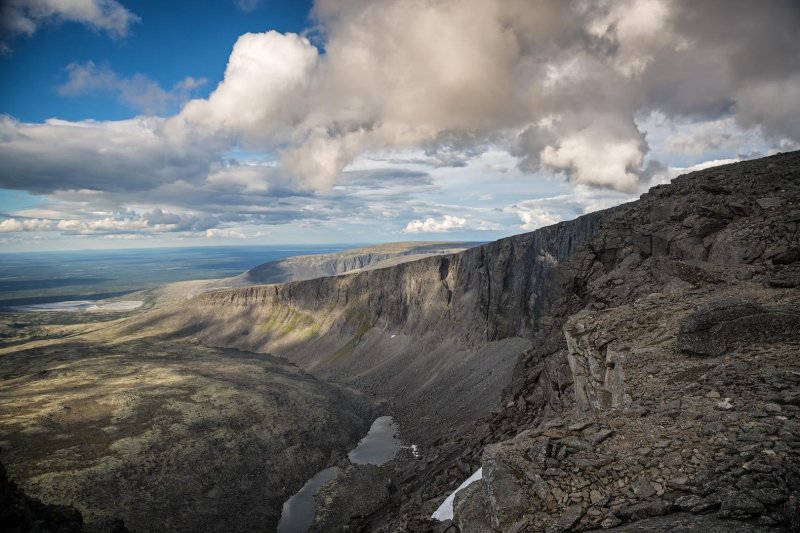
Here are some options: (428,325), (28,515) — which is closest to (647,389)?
(28,515)

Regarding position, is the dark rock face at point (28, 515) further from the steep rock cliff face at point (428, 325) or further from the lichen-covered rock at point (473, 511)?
the steep rock cliff face at point (428, 325)

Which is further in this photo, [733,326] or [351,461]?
[351,461]

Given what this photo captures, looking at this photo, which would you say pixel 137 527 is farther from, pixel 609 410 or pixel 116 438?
pixel 609 410

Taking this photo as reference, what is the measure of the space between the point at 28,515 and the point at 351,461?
47669mm

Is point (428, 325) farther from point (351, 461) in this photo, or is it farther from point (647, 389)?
point (647, 389)

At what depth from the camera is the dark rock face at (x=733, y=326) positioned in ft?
52.1

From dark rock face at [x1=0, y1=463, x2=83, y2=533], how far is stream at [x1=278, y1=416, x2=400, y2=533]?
2548cm

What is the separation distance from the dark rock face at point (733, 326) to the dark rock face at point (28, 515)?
37680mm

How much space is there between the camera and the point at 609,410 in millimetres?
15227

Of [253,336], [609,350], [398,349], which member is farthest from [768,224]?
[253,336]

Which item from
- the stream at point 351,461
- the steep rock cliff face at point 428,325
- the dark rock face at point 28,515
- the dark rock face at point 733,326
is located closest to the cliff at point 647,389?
the dark rock face at point 733,326

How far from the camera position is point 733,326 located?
16641 millimetres

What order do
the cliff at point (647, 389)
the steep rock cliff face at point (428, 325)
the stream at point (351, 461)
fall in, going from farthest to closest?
Result: the steep rock cliff face at point (428, 325) < the stream at point (351, 461) < the cliff at point (647, 389)

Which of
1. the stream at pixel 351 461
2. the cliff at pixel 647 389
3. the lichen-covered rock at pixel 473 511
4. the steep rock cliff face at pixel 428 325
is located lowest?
the stream at pixel 351 461
